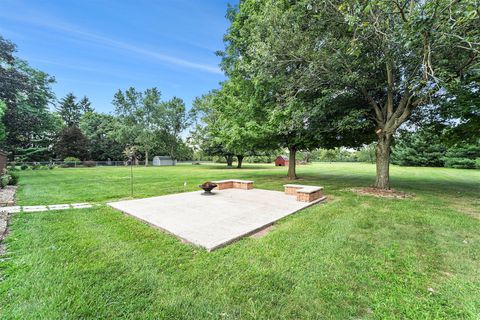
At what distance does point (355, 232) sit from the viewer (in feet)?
14.0

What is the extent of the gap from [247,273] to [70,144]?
130 feet

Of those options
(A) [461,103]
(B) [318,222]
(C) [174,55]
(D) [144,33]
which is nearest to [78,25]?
(D) [144,33]

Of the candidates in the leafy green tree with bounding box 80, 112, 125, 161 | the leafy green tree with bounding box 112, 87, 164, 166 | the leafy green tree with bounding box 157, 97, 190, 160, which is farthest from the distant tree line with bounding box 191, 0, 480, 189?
the leafy green tree with bounding box 80, 112, 125, 161

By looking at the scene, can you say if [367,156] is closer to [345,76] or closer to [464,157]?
[464,157]

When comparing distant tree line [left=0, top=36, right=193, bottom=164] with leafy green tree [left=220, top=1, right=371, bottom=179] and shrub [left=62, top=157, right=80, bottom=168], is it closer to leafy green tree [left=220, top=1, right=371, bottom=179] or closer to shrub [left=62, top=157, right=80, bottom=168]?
shrub [left=62, top=157, right=80, bottom=168]

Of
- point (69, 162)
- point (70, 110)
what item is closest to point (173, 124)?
point (69, 162)

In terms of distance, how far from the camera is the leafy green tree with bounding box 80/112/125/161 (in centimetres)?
3919

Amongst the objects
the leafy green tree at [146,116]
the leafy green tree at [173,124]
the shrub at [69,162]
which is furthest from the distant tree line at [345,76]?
the shrub at [69,162]

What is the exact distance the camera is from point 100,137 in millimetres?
40375

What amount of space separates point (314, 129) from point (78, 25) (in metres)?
12.9

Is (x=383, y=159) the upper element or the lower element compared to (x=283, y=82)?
lower

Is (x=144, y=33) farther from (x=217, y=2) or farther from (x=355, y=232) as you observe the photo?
(x=355, y=232)

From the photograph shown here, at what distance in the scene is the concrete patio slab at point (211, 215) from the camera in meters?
3.90

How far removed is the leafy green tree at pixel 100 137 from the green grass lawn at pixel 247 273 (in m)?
41.2
